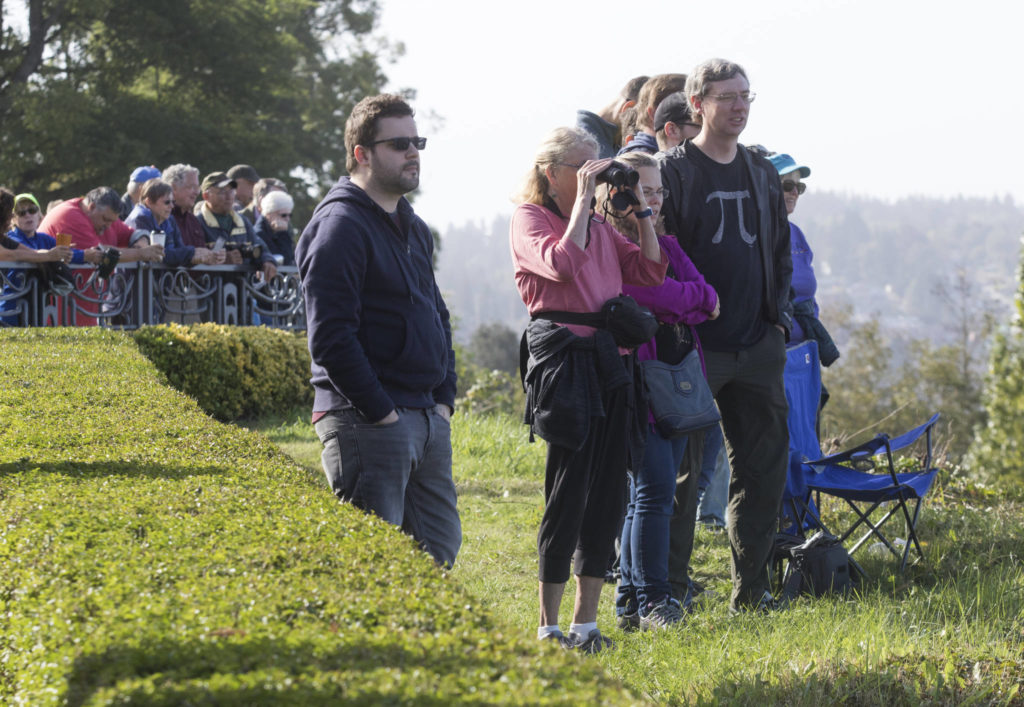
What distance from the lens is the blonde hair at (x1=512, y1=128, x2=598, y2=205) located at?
4.10 metres

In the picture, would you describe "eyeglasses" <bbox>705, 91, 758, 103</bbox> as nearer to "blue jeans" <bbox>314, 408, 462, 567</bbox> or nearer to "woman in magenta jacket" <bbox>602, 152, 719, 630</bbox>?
"woman in magenta jacket" <bbox>602, 152, 719, 630</bbox>

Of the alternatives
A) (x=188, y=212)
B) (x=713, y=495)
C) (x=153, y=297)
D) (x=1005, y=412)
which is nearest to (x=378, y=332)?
(x=713, y=495)

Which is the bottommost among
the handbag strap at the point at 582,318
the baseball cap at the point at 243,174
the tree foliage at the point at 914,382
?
the tree foliage at the point at 914,382

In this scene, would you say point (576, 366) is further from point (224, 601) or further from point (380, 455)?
point (224, 601)

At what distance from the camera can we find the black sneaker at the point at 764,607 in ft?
15.4

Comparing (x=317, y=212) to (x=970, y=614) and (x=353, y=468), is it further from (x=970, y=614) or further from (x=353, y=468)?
(x=970, y=614)

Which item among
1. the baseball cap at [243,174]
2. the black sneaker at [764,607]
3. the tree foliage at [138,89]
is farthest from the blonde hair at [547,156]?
the tree foliage at [138,89]

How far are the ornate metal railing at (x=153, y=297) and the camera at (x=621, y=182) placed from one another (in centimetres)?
621

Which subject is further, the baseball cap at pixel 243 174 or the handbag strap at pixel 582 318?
the baseball cap at pixel 243 174

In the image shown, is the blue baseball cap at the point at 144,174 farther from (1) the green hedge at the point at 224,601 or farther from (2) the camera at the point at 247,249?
(1) the green hedge at the point at 224,601

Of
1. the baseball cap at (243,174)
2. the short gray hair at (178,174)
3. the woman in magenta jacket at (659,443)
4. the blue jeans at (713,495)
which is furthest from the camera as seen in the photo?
the baseball cap at (243,174)

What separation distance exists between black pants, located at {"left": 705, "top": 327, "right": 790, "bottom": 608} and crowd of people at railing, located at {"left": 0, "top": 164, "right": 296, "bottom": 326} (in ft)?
18.6

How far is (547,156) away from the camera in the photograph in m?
4.12

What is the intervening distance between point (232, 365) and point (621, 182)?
6.64 metres
